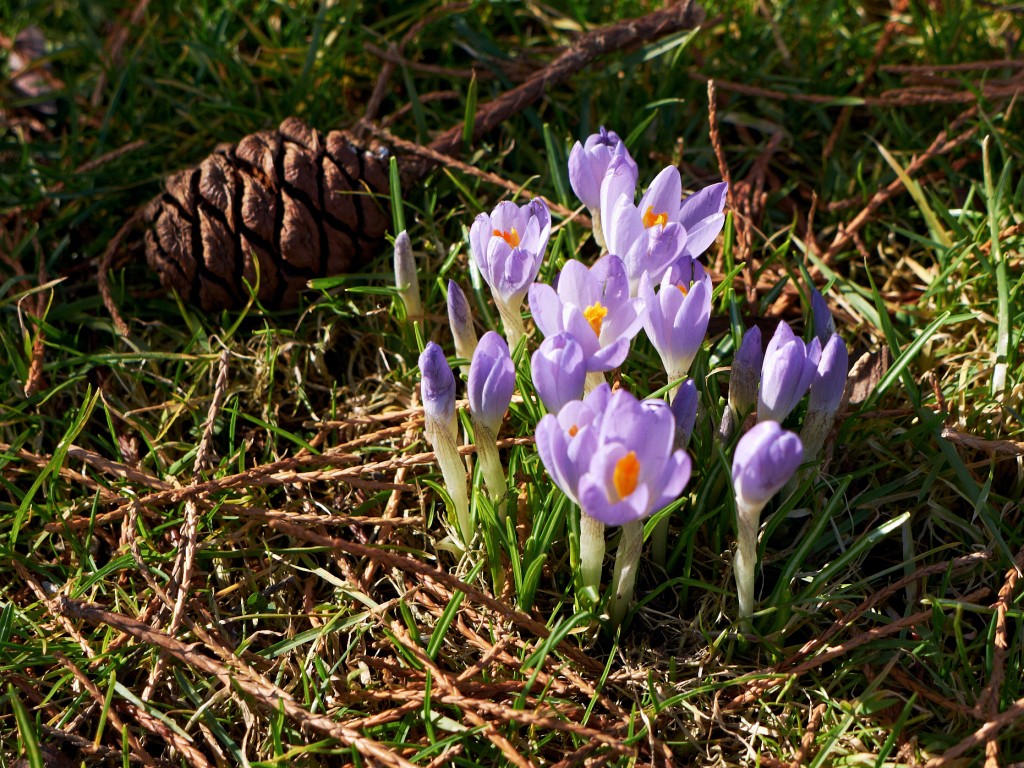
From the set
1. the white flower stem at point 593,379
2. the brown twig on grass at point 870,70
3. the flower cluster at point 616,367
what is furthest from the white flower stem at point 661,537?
the brown twig on grass at point 870,70

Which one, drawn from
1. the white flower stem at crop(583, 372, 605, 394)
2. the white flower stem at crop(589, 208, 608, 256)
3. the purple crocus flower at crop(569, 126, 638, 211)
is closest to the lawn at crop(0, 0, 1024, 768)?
the white flower stem at crop(583, 372, 605, 394)

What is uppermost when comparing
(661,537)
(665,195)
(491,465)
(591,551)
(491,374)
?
(665,195)

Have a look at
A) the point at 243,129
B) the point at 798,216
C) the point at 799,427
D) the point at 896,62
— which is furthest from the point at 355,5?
the point at 799,427

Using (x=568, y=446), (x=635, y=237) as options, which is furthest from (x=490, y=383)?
(x=635, y=237)

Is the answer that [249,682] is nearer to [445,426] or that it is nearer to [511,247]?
[445,426]

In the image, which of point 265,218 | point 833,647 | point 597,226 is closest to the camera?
point 833,647

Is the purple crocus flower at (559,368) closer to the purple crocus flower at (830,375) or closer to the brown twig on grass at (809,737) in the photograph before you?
the purple crocus flower at (830,375)
